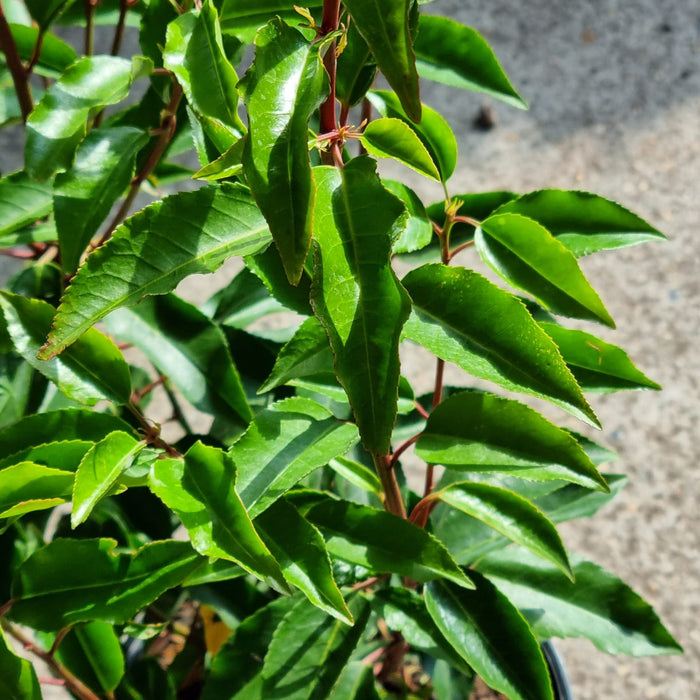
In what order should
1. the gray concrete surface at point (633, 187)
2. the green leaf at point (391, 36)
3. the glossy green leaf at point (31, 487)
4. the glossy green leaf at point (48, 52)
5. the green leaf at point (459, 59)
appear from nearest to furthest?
the green leaf at point (391, 36) < the glossy green leaf at point (31, 487) < the green leaf at point (459, 59) < the glossy green leaf at point (48, 52) < the gray concrete surface at point (633, 187)

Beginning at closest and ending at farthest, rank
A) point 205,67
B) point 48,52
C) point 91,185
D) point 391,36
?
point 391,36 < point 205,67 < point 91,185 < point 48,52

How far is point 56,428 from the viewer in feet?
1.40

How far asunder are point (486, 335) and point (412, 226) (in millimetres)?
102

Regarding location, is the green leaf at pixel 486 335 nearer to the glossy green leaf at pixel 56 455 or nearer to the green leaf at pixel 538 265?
the green leaf at pixel 538 265

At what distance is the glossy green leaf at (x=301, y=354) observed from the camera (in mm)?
369

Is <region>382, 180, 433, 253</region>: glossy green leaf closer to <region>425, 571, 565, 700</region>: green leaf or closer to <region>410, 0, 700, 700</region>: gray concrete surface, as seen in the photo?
<region>425, 571, 565, 700</region>: green leaf

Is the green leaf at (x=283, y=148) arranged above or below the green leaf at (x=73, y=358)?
above

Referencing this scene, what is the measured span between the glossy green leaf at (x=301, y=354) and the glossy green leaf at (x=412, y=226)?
0.23ft

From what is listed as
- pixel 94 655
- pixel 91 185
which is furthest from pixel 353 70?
pixel 94 655

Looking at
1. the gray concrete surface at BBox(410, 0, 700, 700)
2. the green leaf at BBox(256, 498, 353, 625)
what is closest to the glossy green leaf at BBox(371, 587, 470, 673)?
the green leaf at BBox(256, 498, 353, 625)

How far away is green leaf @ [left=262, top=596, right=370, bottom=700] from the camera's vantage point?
48 cm

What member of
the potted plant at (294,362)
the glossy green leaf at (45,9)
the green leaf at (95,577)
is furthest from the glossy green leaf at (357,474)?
the glossy green leaf at (45,9)

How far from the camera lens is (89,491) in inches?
13.9

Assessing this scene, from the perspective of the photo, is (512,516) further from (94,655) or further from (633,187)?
(633,187)
